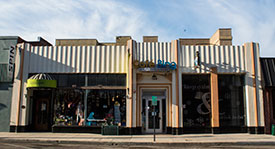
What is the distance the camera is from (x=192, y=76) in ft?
55.4

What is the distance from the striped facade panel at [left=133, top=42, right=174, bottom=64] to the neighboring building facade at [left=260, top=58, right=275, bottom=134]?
21.2 feet

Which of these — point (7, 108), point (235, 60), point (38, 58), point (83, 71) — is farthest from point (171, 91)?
point (7, 108)

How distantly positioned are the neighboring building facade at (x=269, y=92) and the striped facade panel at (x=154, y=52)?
21.2 ft

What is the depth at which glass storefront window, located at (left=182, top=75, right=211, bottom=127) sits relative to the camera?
54.3ft

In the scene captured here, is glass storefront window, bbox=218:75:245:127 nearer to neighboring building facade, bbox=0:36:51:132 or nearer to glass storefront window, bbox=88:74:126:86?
glass storefront window, bbox=88:74:126:86

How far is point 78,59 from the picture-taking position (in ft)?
56.3

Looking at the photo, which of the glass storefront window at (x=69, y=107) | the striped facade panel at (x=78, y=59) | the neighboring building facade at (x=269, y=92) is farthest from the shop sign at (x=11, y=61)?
the neighboring building facade at (x=269, y=92)

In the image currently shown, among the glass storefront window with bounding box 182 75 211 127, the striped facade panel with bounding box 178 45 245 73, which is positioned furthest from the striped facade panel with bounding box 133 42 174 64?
the glass storefront window with bounding box 182 75 211 127

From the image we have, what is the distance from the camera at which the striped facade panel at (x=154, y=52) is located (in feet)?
54.9

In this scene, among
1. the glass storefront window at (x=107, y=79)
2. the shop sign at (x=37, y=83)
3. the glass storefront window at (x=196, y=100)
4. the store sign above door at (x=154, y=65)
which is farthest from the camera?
the glass storefront window at (x=107, y=79)

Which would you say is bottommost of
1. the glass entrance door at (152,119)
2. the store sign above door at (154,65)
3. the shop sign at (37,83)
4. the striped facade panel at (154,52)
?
the glass entrance door at (152,119)

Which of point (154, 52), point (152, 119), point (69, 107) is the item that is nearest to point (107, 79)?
point (69, 107)

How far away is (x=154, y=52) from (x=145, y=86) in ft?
7.95

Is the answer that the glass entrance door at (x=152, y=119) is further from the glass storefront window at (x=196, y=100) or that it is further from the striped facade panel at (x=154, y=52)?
the striped facade panel at (x=154, y=52)
